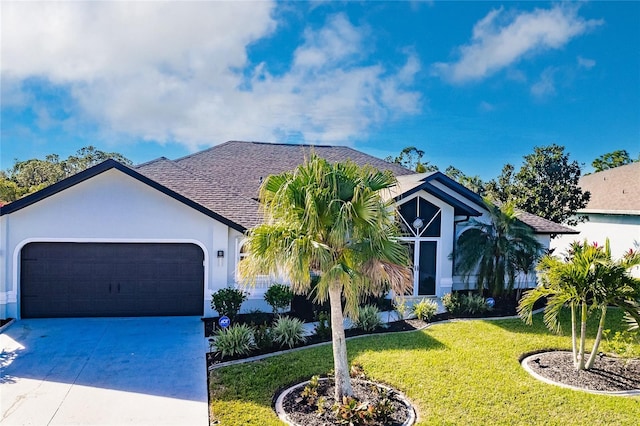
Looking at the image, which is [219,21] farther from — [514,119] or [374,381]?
[514,119]

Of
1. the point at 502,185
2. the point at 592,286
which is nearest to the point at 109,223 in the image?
the point at 592,286

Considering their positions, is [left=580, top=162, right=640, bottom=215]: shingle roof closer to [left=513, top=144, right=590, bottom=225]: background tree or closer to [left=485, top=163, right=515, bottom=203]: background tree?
[left=513, top=144, right=590, bottom=225]: background tree

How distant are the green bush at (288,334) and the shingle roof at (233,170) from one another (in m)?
3.86

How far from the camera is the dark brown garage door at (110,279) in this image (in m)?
12.3

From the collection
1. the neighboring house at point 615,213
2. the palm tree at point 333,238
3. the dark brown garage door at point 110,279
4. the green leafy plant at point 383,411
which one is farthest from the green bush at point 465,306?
the neighboring house at point 615,213

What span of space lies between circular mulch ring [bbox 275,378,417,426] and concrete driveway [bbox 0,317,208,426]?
139 cm

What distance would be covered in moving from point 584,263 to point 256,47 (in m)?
13.7

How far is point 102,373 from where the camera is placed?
8336 mm

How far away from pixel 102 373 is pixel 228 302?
13.9 feet

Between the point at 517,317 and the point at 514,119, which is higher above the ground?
the point at 514,119

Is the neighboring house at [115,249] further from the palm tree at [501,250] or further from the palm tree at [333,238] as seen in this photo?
the palm tree at [333,238]

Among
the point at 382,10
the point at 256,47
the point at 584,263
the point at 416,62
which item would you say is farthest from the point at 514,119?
the point at 584,263

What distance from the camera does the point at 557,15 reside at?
47.3 feet

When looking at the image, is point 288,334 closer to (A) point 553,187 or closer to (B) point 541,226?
(B) point 541,226
